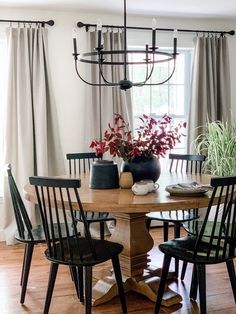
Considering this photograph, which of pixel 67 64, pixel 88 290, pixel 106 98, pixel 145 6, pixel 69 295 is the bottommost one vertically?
pixel 69 295

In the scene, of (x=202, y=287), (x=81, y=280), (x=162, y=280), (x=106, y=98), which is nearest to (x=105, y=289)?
(x=81, y=280)

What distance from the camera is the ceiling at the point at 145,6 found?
4.04 meters

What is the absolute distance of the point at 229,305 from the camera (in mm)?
2842

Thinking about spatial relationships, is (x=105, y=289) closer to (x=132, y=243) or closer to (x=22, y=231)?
(x=132, y=243)

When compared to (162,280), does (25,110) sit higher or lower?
higher

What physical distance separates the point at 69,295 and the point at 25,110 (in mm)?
2060

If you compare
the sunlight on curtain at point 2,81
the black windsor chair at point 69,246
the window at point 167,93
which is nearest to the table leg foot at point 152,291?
the black windsor chair at point 69,246

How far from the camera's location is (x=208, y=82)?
A: 4.77 m

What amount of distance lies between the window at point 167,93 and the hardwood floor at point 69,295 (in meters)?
1.86

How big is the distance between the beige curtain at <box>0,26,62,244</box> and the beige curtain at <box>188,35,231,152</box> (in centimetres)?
171

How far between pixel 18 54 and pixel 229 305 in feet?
10.1

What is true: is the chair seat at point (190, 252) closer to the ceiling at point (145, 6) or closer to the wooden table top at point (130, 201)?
the wooden table top at point (130, 201)

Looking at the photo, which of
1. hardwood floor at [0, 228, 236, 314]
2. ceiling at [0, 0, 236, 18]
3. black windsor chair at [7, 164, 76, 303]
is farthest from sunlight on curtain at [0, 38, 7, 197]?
black windsor chair at [7, 164, 76, 303]

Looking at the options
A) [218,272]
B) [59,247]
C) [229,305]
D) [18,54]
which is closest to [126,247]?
[59,247]
